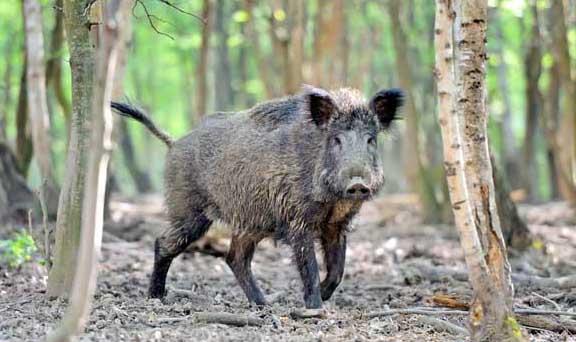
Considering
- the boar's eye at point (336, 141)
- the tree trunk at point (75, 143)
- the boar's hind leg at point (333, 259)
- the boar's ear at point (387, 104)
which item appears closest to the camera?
the tree trunk at point (75, 143)

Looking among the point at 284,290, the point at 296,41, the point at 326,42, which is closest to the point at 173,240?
the point at 284,290

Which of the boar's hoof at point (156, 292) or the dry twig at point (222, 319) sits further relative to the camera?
the boar's hoof at point (156, 292)

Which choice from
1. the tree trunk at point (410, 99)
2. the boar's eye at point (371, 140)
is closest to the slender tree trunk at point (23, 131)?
the tree trunk at point (410, 99)

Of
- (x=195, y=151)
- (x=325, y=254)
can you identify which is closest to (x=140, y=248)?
(x=195, y=151)

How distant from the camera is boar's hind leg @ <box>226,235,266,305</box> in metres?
8.12

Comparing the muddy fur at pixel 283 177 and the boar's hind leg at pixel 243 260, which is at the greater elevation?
the muddy fur at pixel 283 177

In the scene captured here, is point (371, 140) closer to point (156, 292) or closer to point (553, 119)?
point (156, 292)

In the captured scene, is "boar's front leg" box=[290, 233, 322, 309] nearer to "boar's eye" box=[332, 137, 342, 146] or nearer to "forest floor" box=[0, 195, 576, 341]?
"forest floor" box=[0, 195, 576, 341]

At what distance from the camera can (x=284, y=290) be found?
8.82 meters

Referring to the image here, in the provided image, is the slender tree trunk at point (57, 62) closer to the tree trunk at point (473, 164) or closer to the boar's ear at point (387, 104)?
the boar's ear at point (387, 104)

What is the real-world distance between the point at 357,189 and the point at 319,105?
34.5 inches

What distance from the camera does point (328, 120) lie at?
7.43 meters

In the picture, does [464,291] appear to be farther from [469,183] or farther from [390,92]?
[469,183]

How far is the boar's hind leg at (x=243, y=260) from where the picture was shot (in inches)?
320
